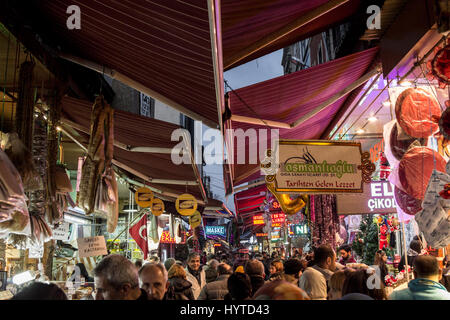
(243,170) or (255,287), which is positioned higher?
(243,170)

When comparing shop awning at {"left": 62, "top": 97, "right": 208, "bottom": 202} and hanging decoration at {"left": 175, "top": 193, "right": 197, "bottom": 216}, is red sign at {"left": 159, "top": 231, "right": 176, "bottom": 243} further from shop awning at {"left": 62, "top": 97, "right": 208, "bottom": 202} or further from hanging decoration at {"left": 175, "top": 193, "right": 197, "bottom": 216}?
hanging decoration at {"left": 175, "top": 193, "right": 197, "bottom": 216}

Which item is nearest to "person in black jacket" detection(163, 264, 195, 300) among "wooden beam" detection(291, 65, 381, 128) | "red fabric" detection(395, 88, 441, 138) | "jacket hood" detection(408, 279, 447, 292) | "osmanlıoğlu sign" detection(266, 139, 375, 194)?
"osmanlıoğlu sign" detection(266, 139, 375, 194)

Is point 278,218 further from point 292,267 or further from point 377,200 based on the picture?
point 292,267

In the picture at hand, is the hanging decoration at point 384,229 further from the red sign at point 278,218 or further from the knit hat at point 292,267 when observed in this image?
the red sign at point 278,218

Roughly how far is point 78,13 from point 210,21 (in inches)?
65.4

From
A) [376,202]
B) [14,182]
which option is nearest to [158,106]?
[376,202]

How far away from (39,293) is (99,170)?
112 inches

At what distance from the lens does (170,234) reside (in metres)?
19.0

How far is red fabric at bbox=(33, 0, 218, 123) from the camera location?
124 inches

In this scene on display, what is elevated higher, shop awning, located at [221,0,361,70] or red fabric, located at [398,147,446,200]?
shop awning, located at [221,0,361,70]

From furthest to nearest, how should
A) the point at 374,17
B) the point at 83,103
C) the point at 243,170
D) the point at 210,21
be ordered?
the point at 243,170, the point at 83,103, the point at 374,17, the point at 210,21

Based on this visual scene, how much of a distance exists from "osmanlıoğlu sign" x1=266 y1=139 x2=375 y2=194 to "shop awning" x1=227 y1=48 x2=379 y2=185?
2.42 feet

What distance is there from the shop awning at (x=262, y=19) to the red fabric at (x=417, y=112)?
144 cm
